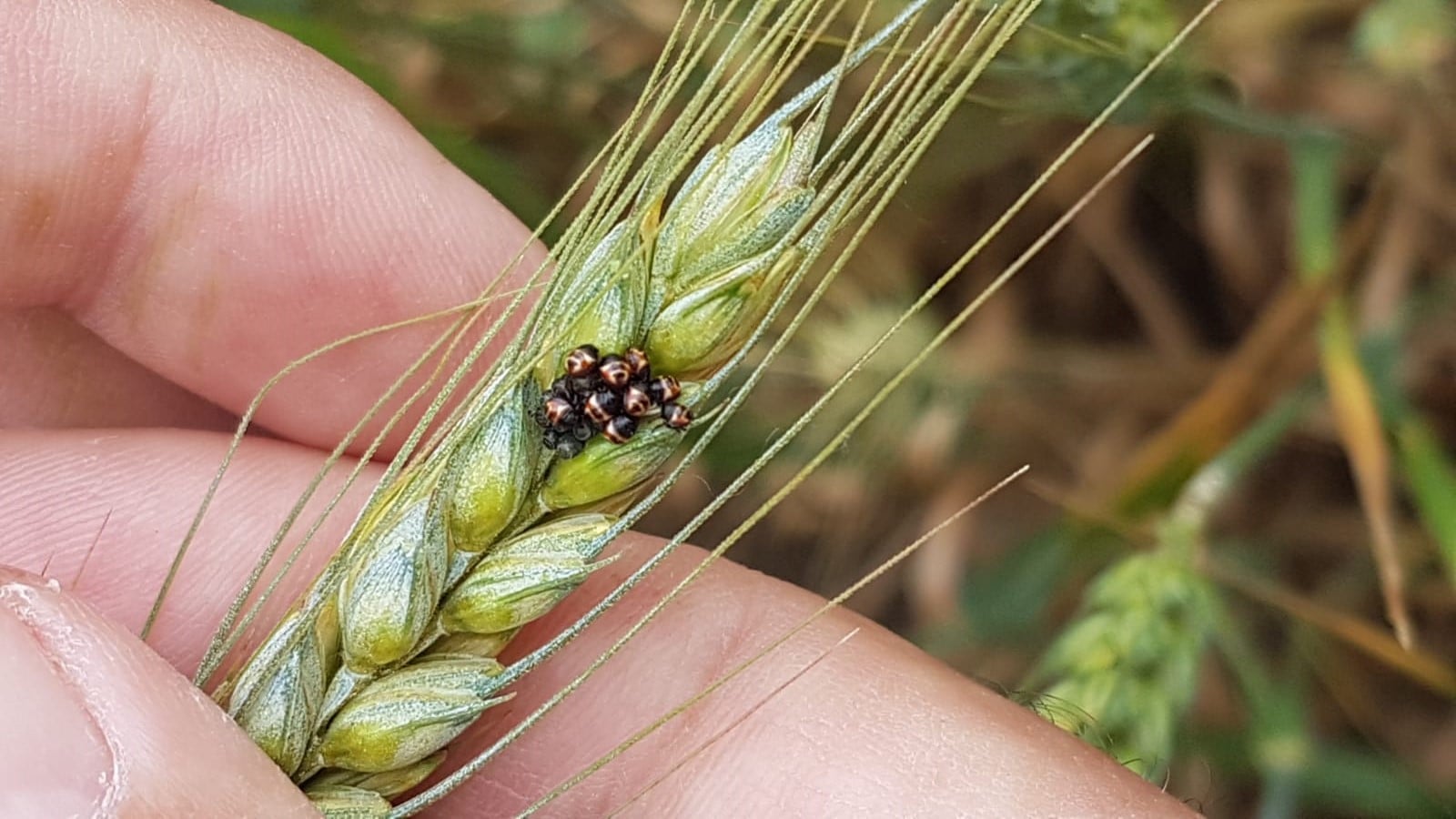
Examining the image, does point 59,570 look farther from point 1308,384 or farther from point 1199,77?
point 1308,384

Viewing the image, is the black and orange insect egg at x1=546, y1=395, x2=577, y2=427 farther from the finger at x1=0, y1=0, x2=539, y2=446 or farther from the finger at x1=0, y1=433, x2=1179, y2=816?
the finger at x1=0, y1=0, x2=539, y2=446

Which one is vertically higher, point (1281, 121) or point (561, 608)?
point (1281, 121)

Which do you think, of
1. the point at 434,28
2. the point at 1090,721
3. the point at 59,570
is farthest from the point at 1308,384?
the point at 59,570

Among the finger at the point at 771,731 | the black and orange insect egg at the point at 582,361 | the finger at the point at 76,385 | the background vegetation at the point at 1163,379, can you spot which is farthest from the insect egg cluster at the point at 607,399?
the finger at the point at 76,385

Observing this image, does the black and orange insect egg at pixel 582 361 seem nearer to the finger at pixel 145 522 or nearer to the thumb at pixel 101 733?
the thumb at pixel 101 733

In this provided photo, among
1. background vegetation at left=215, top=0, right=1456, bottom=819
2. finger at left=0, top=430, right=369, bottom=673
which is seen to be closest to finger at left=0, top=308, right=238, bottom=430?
finger at left=0, top=430, right=369, bottom=673

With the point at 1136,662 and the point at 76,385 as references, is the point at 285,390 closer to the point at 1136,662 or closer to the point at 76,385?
the point at 76,385
